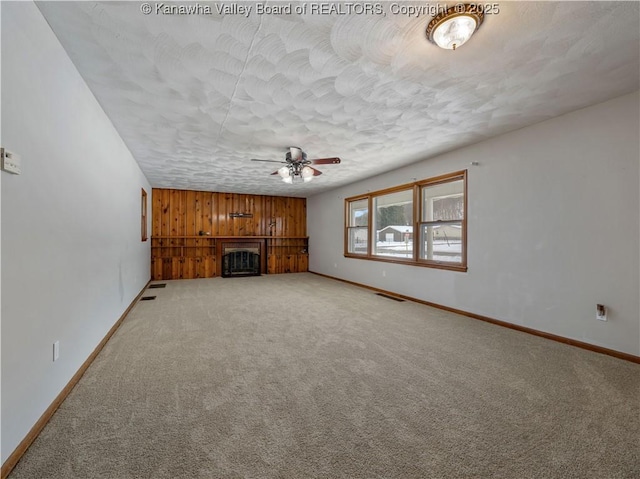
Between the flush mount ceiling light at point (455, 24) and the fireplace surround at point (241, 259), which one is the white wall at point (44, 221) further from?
the fireplace surround at point (241, 259)

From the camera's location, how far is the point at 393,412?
75.8 inches

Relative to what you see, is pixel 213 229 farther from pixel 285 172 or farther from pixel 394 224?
pixel 394 224

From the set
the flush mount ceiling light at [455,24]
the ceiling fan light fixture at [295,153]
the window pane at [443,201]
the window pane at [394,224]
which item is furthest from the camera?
the window pane at [394,224]

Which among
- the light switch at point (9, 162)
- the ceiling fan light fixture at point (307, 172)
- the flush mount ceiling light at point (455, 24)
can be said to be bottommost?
the light switch at point (9, 162)

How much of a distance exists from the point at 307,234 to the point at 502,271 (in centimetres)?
634

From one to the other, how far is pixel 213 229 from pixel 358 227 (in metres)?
4.13

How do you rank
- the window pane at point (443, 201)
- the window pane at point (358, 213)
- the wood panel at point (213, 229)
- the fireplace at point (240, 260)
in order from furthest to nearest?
the fireplace at point (240, 260) < the wood panel at point (213, 229) < the window pane at point (358, 213) < the window pane at point (443, 201)

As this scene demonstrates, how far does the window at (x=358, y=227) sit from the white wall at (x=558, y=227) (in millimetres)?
2341

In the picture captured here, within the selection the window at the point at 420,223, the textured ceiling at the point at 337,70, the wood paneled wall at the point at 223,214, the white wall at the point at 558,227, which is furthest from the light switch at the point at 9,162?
the wood paneled wall at the point at 223,214

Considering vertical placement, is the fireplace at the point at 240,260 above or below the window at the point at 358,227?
below

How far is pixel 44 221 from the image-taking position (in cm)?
178

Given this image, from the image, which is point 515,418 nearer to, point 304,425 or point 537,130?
point 304,425

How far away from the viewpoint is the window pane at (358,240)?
6.87 meters

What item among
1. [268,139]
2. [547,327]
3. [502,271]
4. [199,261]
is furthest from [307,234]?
[547,327]
